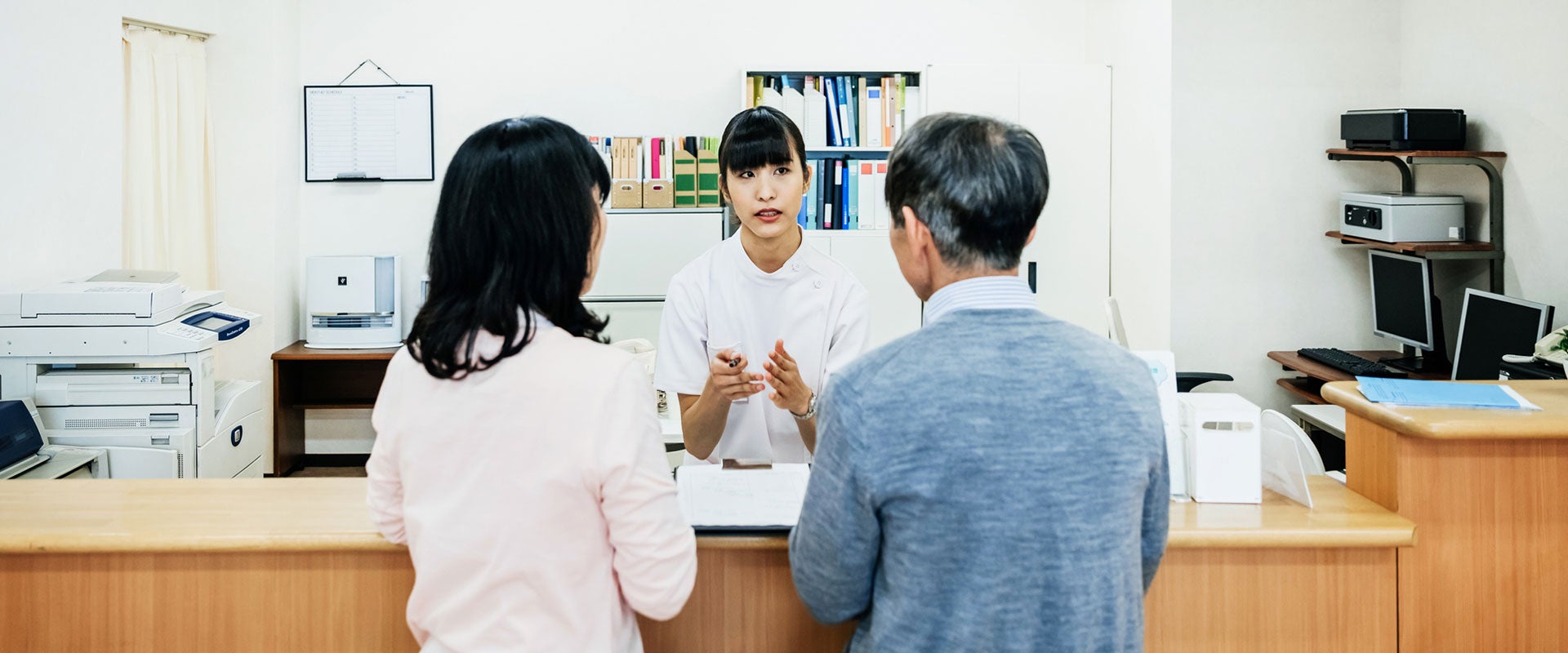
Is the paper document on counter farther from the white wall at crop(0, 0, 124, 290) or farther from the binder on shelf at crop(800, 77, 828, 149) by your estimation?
the binder on shelf at crop(800, 77, 828, 149)

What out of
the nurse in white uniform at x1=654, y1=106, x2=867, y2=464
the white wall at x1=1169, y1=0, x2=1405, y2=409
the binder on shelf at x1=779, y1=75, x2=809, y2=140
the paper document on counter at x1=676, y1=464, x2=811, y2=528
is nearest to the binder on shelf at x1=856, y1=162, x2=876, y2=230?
the binder on shelf at x1=779, y1=75, x2=809, y2=140

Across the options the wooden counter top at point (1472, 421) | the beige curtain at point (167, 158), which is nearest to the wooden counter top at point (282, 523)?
the wooden counter top at point (1472, 421)

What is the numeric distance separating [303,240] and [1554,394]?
5189 millimetres

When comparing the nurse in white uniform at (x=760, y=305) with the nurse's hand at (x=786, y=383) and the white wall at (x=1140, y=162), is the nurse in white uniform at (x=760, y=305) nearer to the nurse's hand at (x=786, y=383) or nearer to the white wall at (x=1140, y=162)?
the nurse's hand at (x=786, y=383)

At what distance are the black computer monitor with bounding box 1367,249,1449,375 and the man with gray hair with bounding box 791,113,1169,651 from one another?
11.0 ft

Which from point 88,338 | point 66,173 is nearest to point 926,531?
point 88,338

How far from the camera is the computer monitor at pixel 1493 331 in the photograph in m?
3.34

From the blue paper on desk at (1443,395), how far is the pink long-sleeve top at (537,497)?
1.24 m

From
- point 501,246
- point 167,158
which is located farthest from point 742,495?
point 167,158

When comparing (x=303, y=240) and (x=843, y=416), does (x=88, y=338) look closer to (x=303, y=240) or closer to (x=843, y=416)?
(x=303, y=240)

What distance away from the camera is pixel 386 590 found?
1736 mm

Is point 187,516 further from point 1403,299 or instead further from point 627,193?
point 1403,299

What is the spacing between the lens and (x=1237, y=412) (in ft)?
5.96

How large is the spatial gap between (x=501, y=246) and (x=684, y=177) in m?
3.89
